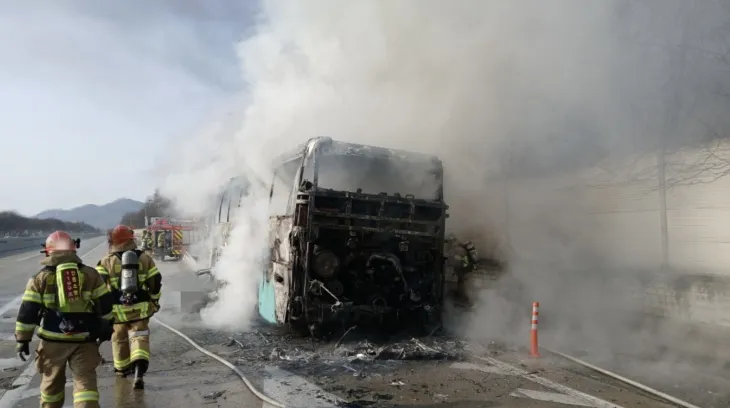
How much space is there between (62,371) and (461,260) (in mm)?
6171

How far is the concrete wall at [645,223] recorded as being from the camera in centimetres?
721

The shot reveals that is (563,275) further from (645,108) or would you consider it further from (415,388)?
(415,388)

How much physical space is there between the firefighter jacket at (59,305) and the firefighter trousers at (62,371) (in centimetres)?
6

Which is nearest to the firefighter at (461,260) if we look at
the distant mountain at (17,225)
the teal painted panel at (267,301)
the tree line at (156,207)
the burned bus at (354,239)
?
the burned bus at (354,239)

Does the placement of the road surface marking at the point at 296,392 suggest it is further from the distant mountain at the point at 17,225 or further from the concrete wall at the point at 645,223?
the distant mountain at the point at 17,225

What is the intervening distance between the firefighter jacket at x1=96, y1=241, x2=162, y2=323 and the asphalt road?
2.13ft

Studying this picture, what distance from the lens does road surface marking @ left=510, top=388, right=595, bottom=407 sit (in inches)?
179

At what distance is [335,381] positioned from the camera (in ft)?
16.5

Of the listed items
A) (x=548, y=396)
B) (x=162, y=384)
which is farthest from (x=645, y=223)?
(x=162, y=384)

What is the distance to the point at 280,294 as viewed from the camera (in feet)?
21.8

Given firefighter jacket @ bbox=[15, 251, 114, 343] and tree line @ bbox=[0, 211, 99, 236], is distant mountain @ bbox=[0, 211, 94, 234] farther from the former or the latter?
firefighter jacket @ bbox=[15, 251, 114, 343]

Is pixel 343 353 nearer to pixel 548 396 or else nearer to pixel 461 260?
pixel 548 396

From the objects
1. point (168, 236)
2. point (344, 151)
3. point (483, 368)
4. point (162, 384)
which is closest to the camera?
point (162, 384)

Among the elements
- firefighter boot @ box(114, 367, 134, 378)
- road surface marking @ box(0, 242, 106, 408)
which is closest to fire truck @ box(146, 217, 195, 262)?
road surface marking @ box(0, 242, 106, 408)
